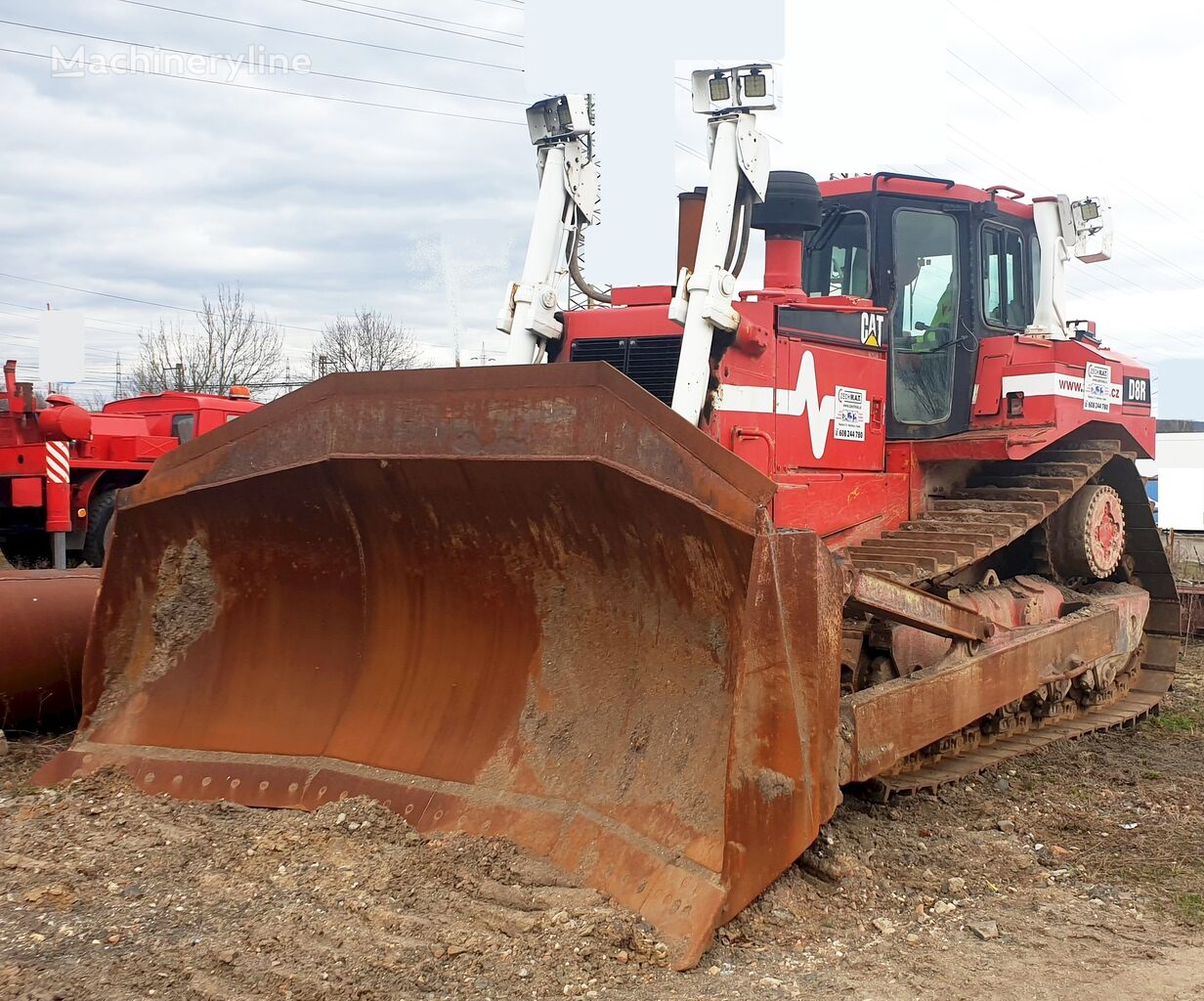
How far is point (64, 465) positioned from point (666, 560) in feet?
30.9

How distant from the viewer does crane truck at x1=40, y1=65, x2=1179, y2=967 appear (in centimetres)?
354

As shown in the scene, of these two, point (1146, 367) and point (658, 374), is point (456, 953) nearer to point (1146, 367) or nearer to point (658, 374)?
point (658, 374)

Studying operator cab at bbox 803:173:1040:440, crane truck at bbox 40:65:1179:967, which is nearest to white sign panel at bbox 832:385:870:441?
crane truck at bbox 40:65:1179:967

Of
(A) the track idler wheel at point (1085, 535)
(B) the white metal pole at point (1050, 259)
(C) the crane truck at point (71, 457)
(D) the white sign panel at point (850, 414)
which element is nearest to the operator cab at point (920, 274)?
(D) the white sign panel at point (850, 414)

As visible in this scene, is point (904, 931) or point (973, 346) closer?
point (904, 931)

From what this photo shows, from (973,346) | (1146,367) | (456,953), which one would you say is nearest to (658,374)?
(973,346)

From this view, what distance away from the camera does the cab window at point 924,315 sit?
246 inches

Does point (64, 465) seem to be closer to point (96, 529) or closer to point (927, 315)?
point (96, 529)

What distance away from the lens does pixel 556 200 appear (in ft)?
19.7

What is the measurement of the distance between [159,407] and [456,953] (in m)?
11.5

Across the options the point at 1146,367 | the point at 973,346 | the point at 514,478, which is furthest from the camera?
the point at 1146,367

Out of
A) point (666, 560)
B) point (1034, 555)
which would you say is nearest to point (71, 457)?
point (1034, 555)

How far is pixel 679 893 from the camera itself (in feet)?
10.9

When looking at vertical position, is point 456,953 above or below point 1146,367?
below
